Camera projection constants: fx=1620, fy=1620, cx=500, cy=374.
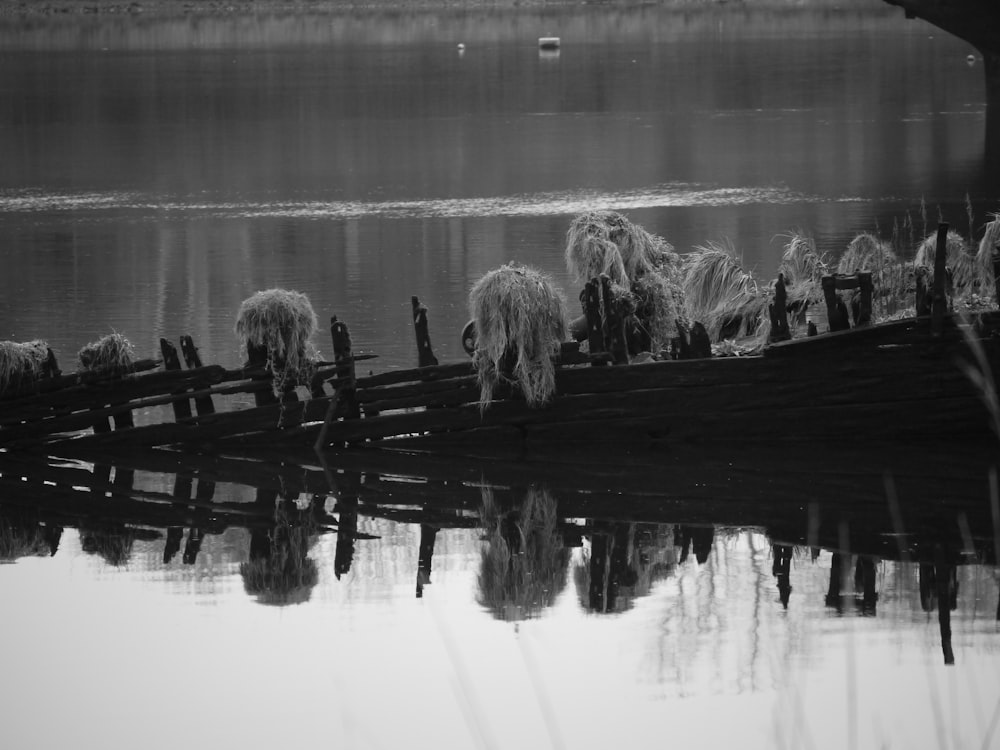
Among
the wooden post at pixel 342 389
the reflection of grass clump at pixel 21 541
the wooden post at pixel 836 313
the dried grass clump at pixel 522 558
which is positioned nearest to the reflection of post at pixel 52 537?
the reflection of grass clump at pixel 21 541

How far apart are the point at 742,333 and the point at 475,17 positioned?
126245 mm

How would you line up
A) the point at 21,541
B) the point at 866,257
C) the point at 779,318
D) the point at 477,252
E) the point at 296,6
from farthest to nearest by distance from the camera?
the point at 296,6
the point at 477,252
the point at 866,257
the point at 779,318
the point at 21,541

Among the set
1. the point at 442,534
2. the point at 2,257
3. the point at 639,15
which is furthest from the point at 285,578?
the point at 639,15

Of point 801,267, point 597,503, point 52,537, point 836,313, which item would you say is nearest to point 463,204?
point 801,267

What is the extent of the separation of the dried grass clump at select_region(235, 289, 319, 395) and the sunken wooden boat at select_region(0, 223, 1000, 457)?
0.47 ft

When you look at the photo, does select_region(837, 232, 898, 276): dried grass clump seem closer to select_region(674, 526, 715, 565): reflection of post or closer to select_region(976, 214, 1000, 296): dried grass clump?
select_region(976, 214, 1000, 296): dried grass clump

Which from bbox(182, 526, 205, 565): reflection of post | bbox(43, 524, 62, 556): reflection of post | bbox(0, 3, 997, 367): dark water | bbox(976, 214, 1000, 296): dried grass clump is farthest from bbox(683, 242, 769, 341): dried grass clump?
bbox(43, 524, 62, 556): reflection of post

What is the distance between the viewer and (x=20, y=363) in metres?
15.0

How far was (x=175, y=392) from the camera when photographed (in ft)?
49.5

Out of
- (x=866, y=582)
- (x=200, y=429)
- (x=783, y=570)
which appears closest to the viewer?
(x=866, y=582)

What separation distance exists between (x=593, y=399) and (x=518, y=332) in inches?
41.2

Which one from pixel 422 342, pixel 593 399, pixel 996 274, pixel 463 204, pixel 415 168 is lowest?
pixel 593 399

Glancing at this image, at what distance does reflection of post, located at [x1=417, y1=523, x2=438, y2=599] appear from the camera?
38.0 ft

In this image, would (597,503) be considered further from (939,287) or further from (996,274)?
(996,274)
